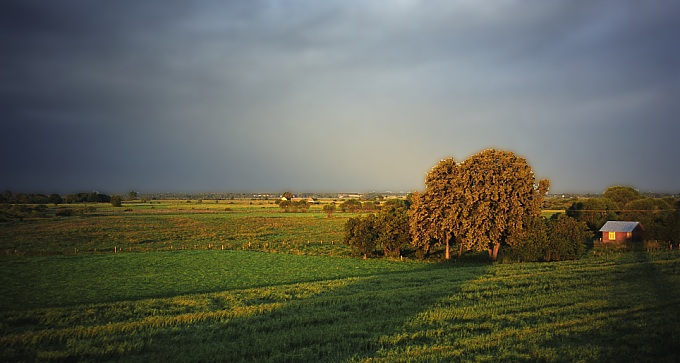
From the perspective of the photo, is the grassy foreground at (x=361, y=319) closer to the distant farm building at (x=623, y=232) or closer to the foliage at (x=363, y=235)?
the foliage at (x=363, y=235)

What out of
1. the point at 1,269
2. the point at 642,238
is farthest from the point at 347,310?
the point at 642,238

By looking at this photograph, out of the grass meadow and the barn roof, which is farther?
the barn roof

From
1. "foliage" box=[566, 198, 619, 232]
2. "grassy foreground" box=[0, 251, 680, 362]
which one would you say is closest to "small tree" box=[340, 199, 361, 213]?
"foliage" box=[566, 198, 619, 232]

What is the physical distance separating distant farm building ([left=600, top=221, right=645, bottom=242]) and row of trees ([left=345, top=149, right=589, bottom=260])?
23331mm

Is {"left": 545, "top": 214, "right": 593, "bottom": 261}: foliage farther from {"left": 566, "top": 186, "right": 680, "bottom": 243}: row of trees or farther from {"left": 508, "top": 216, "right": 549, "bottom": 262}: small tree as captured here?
{"left": 566, "top": 186, "right": 680, "bottom": 243}: row of trees

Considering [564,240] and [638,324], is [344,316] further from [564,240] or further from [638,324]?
[564,240]

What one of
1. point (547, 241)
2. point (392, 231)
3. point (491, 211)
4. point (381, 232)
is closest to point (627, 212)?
point (547, 241)

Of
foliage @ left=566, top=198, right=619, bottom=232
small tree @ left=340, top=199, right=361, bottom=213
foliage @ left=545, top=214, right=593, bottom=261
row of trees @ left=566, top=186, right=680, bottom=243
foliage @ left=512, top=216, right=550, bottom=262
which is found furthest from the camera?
small tree @ left=340, top=199, right=361, bottom=213

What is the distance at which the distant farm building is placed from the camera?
58906 mm

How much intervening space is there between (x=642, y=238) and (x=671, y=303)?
54.9 m

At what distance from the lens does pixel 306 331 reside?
1384 centimetres

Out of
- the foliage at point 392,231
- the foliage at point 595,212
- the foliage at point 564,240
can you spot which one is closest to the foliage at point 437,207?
the foliage at point 392,231

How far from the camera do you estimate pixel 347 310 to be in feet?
57.4

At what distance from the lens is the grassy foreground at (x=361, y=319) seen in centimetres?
1154
